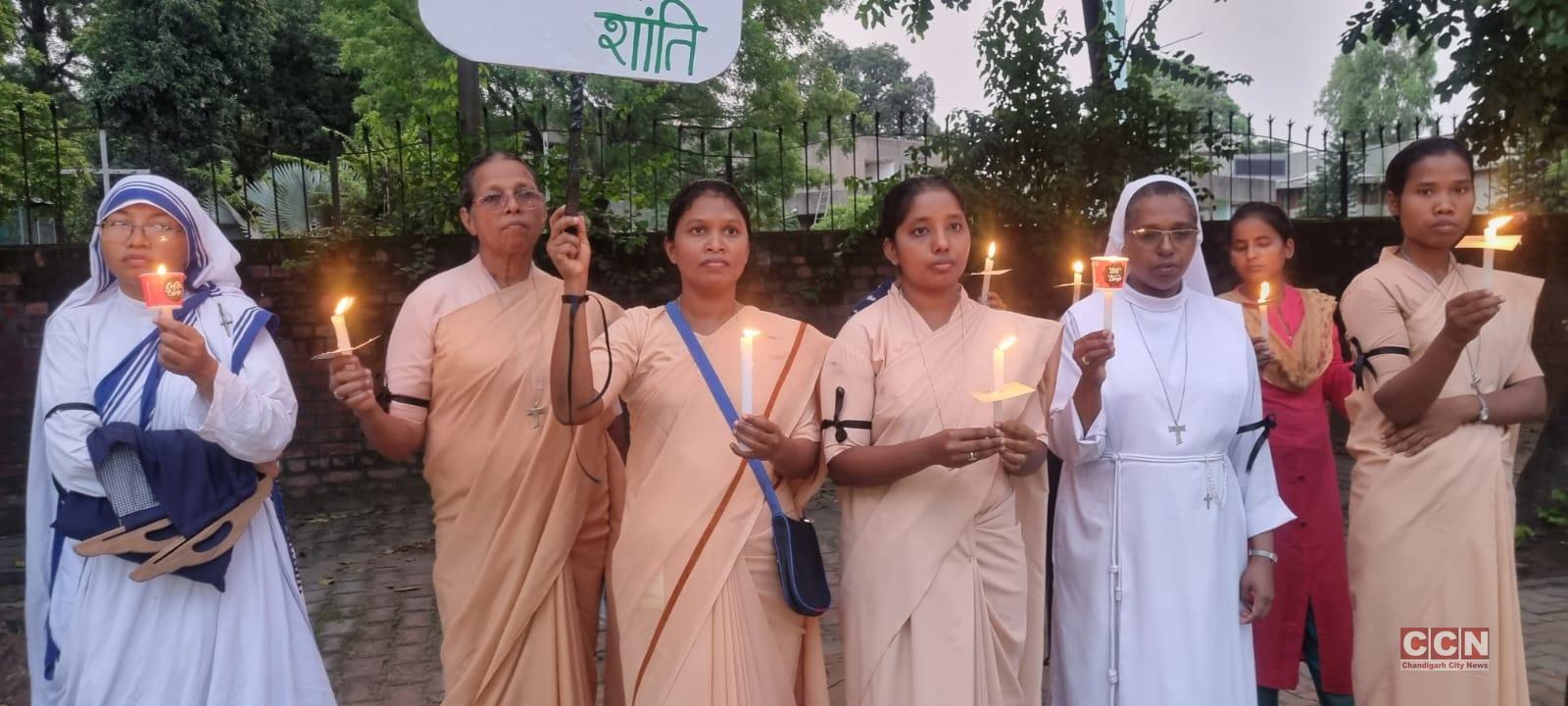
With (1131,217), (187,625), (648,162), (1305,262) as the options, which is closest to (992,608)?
(1131,217)

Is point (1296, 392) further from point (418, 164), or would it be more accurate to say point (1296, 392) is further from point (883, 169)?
point (883, 169)

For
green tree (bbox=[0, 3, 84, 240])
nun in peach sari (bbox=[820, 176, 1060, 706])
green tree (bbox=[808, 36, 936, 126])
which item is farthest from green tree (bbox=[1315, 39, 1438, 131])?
nun in peach sari (bbox=[820, 176, 1060, 706])

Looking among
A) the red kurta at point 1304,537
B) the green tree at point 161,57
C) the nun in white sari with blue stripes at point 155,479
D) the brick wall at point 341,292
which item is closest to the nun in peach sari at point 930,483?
the red kurta at point 1304,537

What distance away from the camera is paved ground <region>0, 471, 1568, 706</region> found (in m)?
4.41

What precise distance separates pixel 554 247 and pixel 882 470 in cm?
97

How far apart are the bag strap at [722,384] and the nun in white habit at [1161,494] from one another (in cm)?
72

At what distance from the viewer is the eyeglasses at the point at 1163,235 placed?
274cm

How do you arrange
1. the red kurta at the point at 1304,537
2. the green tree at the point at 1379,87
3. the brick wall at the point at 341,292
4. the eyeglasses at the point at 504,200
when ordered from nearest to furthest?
the eyeglasses at the point at 504,200 < the red kurta at the point at 1304,537 < the brick wall at the point at 341,292 < the green tree at the point at 1379,87

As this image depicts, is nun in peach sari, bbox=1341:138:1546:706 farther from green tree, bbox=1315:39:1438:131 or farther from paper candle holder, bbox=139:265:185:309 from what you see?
green tree, bbox=1315:39:1438:131

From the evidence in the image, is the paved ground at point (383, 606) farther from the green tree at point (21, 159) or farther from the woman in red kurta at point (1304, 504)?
the green tree at point (21, 159)

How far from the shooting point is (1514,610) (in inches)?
115

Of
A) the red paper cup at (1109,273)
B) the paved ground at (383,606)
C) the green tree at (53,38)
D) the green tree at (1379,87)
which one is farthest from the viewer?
the green tree at (1379,87)

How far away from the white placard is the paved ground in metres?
2.57

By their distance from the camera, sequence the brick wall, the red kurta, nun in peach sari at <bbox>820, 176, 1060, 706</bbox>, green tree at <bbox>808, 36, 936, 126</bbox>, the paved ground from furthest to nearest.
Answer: green tree at <bbox>808, 36, 936, 126</bbox>, the brick wall, the paved ground, the red kurta, nun in peach sari at <bbox>820, 176, 1060, 706</bbox>
